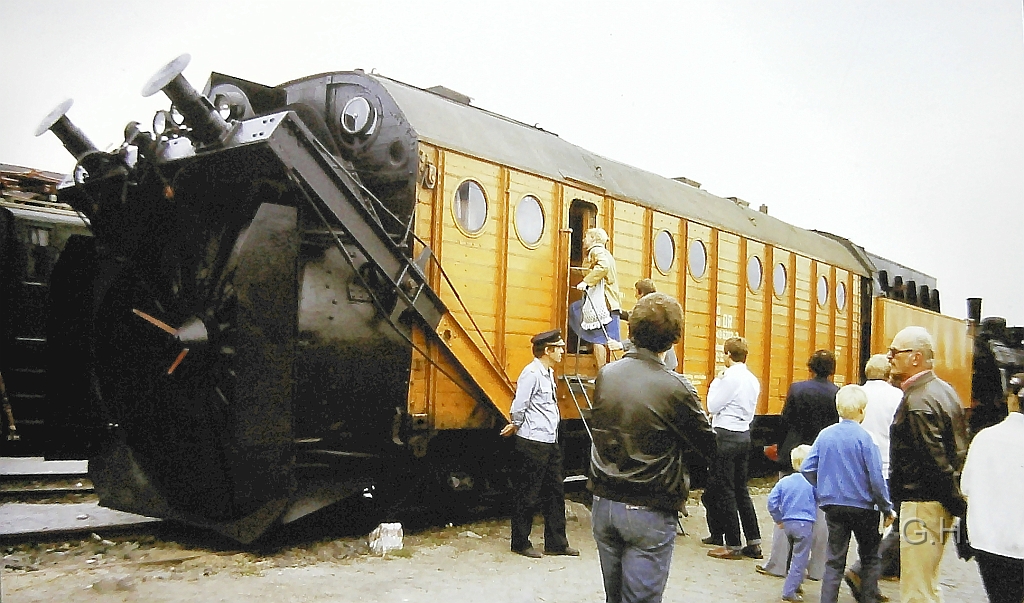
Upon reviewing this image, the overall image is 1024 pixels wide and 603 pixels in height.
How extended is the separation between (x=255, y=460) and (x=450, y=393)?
1979 mm

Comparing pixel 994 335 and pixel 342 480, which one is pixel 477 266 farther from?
pixel 994 335

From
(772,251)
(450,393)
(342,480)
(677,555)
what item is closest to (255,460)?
(342,480)

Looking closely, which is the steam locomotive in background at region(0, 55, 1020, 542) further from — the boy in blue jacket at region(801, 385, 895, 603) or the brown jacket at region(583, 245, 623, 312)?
the boy in blue jacket at region(801, 385, 895, 603)

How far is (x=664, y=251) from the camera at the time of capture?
10867 millimetres

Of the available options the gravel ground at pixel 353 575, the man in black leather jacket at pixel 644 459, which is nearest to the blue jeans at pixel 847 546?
the gravel ground at pixel 353 575

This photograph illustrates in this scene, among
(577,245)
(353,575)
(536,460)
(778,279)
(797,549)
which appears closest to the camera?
(353,575)

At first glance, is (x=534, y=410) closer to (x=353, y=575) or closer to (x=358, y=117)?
(x=353, y=575)

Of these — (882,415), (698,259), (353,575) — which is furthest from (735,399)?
(698,259)

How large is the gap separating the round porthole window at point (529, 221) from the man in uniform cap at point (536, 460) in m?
1.51

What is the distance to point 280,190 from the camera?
662 cm

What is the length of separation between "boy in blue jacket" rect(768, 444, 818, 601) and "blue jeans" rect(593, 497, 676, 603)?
295cm

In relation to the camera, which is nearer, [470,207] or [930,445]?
[930,445]

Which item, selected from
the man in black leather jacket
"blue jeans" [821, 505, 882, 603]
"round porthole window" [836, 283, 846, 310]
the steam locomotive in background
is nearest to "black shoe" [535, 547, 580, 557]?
the steam locomotive in background

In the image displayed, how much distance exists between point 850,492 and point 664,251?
19.0 ft
